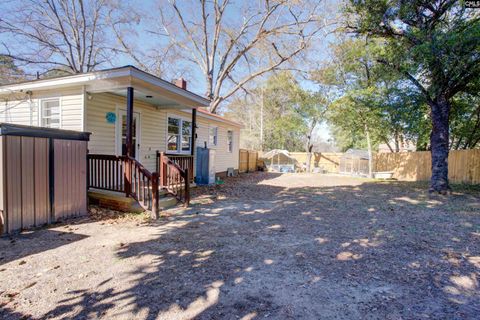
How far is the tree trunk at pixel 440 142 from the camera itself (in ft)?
30.9

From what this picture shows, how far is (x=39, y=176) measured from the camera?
15.6 feet

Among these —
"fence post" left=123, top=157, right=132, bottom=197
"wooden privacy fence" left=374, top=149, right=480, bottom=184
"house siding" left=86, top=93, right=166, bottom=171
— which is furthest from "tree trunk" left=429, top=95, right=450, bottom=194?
"fence post" left=123, top=157, right=132, bottom=197

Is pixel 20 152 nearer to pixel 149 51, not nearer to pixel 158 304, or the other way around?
pixel 158 304

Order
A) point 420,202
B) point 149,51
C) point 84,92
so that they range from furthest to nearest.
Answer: point 149,51 < point 420,202 < point 84,92

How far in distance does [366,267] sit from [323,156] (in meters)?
21.3

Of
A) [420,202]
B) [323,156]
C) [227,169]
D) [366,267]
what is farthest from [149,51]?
[366,267]

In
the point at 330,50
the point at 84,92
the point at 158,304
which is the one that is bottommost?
the point at 158,304

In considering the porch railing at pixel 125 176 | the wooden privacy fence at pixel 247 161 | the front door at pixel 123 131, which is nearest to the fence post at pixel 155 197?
the porch railing at pixel 125 176

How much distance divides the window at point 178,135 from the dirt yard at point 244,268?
16.2ft

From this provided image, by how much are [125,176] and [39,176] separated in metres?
1.54

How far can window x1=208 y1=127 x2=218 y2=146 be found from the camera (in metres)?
13.0

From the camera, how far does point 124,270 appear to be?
10.4 ft

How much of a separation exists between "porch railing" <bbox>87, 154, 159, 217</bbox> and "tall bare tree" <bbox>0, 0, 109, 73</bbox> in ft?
40.5

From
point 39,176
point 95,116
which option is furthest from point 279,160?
point 39,176
